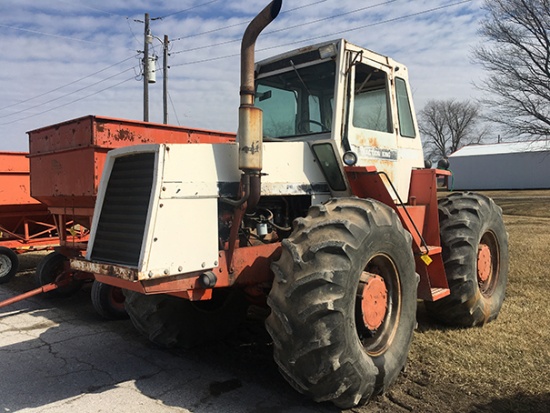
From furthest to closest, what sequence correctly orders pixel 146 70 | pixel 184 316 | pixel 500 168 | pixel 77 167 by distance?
pixel 500 168 → pixel 146 70 → pixel 77 167 → pixel 184 316

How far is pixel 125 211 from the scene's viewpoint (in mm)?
3711

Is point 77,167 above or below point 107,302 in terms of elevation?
above

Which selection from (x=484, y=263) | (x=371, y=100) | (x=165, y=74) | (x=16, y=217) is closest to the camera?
(x=371, y=100)

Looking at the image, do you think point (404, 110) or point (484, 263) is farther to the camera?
point (484, 263)

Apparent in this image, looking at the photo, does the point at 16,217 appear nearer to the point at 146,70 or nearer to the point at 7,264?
the point at 7,264

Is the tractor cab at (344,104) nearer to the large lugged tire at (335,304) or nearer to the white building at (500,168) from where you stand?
the large lugged tire at (335,304)

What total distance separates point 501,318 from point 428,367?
1.93 meters

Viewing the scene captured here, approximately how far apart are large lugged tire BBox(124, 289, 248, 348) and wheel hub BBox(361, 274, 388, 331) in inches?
64.4

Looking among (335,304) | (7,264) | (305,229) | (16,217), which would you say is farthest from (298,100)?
(16,217)

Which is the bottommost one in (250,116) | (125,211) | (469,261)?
(469,261)

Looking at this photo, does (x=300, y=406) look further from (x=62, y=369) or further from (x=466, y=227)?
(x=466, y=227)

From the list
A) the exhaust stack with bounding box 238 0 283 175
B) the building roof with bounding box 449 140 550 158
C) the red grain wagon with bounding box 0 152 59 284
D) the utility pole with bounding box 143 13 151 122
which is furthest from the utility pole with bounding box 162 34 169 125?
the building roof with bounding box 449 140 550 158

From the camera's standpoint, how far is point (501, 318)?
19.0 feet

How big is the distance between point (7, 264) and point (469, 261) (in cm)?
809
